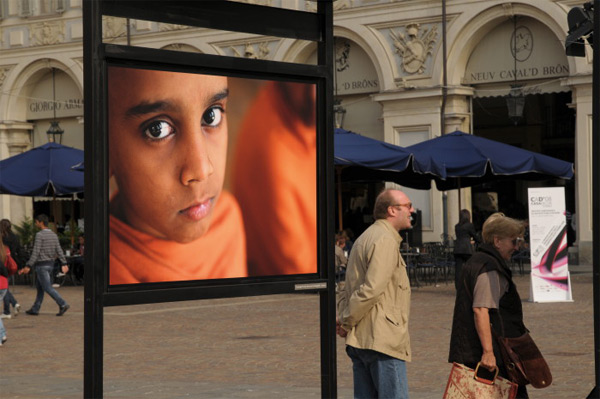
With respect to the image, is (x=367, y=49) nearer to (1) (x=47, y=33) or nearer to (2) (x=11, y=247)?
(1) (x=47, y=33)

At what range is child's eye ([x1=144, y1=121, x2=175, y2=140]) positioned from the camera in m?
5.92

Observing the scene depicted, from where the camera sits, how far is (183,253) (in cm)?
607

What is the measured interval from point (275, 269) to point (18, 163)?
66.4ft

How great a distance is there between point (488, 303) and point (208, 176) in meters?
1.76

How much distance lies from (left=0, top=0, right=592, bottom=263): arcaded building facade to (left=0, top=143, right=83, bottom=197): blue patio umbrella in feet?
25.1

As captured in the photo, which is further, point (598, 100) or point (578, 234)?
point (578, 234)

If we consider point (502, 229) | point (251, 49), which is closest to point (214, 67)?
point (502, 229)

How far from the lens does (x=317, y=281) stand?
6.59 metres

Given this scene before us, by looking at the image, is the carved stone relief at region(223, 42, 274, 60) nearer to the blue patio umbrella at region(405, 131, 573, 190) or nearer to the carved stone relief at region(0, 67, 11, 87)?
the carved stone relief at region(0, 67, 11, 87)

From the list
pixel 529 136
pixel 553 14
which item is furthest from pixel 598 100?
pixel 529 136

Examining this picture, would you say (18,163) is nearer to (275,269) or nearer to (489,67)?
(489,67)

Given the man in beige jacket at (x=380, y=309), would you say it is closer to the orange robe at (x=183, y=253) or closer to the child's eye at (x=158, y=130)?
the orange robe at (x=183, y=253)

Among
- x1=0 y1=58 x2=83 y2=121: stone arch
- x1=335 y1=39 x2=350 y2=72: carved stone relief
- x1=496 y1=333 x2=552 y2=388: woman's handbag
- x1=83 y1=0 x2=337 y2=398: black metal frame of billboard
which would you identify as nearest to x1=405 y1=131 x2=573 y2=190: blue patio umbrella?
x1=335 y1=39 x2=350 y2=72: carved stone relief

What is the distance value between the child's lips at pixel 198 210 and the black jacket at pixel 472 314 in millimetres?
1626
